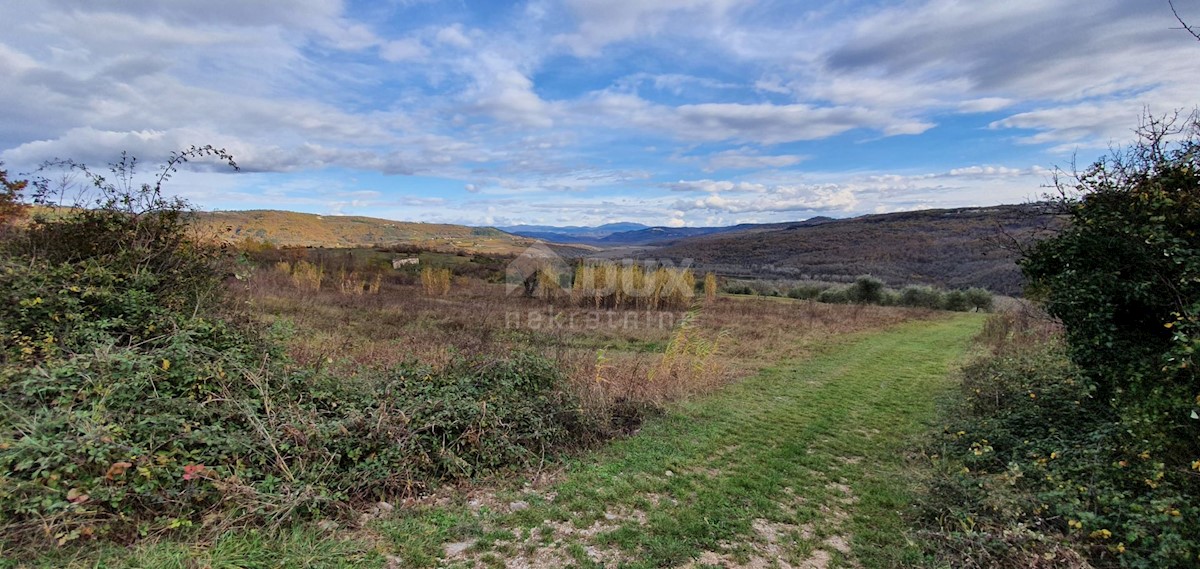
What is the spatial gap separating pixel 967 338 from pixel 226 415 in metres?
18.8

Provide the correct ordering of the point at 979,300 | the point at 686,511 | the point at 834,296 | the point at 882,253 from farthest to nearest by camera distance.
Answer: the point at 882,253 → the point at 834,296 → the point at 979,300 → the point at 686,511

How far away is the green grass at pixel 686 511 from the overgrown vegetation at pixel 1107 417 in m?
0.59

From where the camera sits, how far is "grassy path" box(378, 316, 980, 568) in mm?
3324

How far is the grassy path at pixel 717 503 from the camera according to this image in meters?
3.32

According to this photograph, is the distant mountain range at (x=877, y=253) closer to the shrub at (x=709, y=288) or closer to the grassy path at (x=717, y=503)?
the shrub at (x=709, y=288)

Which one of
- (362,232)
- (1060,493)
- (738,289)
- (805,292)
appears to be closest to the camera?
(1060,493)

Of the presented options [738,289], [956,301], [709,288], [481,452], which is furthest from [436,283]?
[956,301]

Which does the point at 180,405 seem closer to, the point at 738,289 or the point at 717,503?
the point at 717,503

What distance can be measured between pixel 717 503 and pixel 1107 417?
11.7 ft

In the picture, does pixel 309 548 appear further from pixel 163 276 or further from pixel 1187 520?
pixel 1187 520

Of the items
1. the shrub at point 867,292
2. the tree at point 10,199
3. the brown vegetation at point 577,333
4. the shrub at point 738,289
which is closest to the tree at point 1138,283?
the brown vegetation at point 577,333

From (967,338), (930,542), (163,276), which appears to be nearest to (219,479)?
(163,276)

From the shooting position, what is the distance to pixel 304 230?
253 ft

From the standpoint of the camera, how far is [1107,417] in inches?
173
